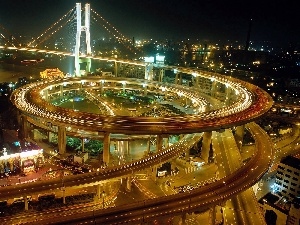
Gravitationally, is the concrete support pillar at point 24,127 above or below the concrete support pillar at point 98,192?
above

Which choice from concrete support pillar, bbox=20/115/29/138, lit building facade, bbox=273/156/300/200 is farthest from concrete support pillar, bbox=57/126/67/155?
lit building facade, bbox=273/156/300/200

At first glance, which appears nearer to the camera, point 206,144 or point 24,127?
point 206,144

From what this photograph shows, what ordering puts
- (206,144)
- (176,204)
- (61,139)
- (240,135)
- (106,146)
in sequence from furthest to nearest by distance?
(240,135) → (206,144) → (61,139) → (106,146) → (176,204)

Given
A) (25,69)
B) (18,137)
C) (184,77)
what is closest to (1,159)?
(18,137)

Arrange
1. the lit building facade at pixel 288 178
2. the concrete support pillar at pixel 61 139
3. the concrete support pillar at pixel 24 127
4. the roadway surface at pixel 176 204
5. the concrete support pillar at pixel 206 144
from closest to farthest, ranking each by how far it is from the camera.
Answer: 1. the roadway surface at pixel 176 204
2. the concrete support pillar at pixel 61 139
3. the concrete support pillar at pixel 206 144
4. the lit building facade at pixel 288 178
5. the concrete support pillar at pixel 24 127

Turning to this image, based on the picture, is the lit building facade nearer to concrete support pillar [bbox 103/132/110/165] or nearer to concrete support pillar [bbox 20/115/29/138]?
concrete support pillar [bbox 103/132/110/165]

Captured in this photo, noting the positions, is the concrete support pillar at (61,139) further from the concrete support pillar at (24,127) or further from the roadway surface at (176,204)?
the roadway surface at (176,204)

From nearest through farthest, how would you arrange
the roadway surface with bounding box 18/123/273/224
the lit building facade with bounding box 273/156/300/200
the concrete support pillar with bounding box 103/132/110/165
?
the roadway surface with bounding box 18/123/273/224 < the concrete support pillar with bounding box 103/132/110/165 < the lit building facade with bounding box 273/156/300/200

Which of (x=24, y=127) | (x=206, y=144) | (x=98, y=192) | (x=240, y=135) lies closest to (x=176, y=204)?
(x=98, y=192)

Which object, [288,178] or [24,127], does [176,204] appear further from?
[24,127]

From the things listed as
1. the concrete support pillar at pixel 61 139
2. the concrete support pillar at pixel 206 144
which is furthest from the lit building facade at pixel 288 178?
the concrete support pillar at pixel 61 139

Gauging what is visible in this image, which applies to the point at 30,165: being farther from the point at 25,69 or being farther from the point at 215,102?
the point at 25,69
